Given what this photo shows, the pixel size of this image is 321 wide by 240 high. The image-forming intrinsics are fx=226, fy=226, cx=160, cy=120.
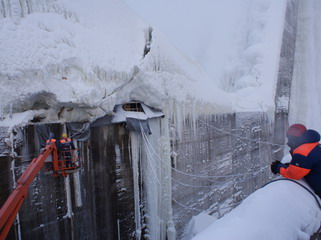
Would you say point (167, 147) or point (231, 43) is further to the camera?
point (231, 43)

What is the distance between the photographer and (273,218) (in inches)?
52.6

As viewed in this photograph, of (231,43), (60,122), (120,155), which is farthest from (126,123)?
(231,43)

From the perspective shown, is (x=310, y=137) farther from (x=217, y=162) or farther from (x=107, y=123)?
(x=217, y=162)

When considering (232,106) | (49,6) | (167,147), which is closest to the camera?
(49,6)

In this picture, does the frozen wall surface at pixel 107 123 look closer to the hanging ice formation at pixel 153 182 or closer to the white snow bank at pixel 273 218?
the hanging ice formation at pixel 153 182

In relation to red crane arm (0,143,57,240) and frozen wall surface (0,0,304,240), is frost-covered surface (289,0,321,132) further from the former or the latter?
red crane arm (0,143,57,240)

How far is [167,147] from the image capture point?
4.27 m

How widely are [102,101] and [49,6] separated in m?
1.44

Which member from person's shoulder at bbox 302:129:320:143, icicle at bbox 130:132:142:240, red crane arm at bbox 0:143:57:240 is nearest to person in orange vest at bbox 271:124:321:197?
person's shoulder at bbox 302:129:320:143

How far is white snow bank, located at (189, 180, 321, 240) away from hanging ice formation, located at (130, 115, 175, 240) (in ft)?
7.93

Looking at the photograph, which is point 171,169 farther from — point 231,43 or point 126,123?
point 231,43

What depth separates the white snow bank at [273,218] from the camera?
1.20 m

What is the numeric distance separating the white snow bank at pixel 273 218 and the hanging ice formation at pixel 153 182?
242 centimetres

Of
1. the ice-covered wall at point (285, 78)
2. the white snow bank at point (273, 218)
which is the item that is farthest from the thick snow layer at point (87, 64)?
the ice-covered wall at point (285, 78)
